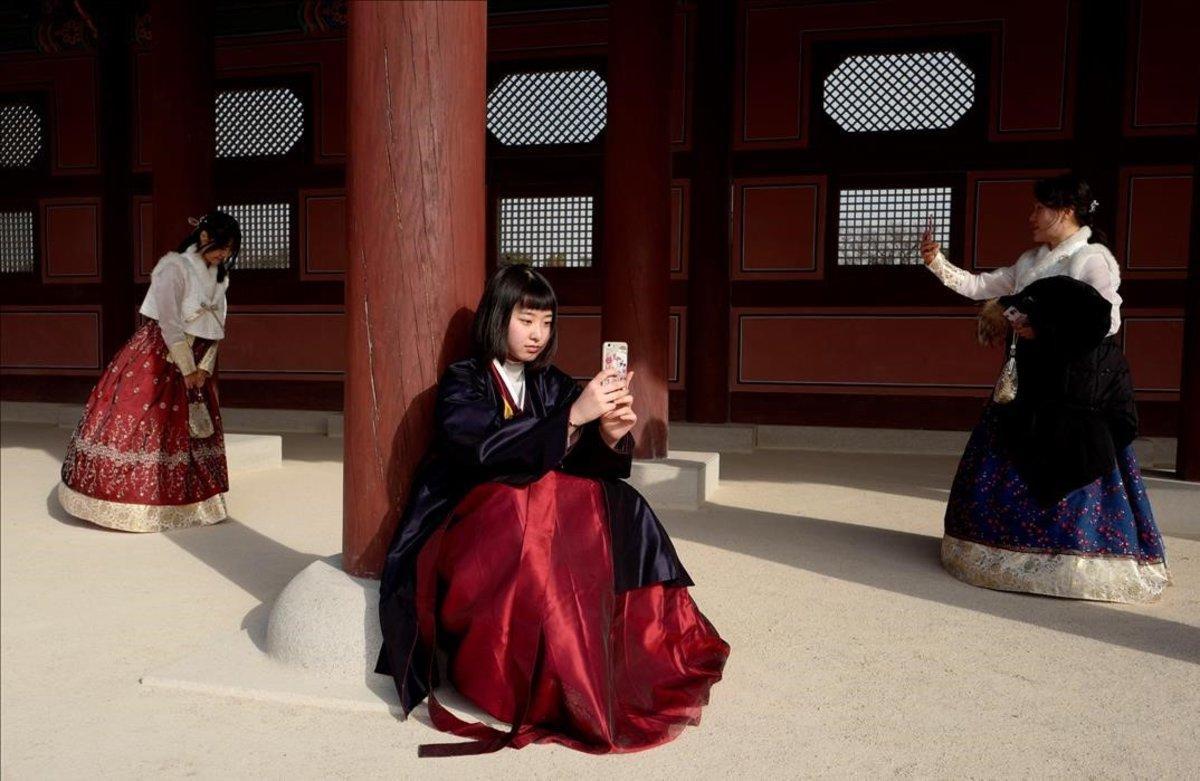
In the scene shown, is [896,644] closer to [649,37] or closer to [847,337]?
[649,37]

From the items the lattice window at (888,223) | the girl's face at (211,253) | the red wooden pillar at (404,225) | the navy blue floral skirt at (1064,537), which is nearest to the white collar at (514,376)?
the red wooden pillar at (404,225)

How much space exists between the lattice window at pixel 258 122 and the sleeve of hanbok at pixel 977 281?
662 cm

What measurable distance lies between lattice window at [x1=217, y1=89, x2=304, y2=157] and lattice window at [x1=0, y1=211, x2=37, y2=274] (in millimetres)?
2239

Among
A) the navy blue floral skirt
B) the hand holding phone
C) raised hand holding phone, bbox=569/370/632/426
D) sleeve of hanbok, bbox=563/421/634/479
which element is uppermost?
the hand holding phone

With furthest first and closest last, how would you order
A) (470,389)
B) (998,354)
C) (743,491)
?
(998,354), (743,491), (470,389)

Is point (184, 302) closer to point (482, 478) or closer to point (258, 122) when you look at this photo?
point (482, 478)

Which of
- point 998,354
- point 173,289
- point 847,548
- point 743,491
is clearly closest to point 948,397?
point 998,354

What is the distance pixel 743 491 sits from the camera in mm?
5695

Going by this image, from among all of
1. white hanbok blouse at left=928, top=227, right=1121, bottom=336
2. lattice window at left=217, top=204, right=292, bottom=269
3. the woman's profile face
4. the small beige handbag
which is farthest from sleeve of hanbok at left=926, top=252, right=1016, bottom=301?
lattice window at left=217, top=204, right=292, bottom=269

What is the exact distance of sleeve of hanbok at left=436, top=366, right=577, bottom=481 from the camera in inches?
92.7

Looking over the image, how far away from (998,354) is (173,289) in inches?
232

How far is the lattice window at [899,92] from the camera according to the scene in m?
7.25

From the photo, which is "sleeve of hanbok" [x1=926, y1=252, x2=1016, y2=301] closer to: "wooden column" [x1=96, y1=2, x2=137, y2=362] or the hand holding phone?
the hand holding phone

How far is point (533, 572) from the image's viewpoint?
2301mm
